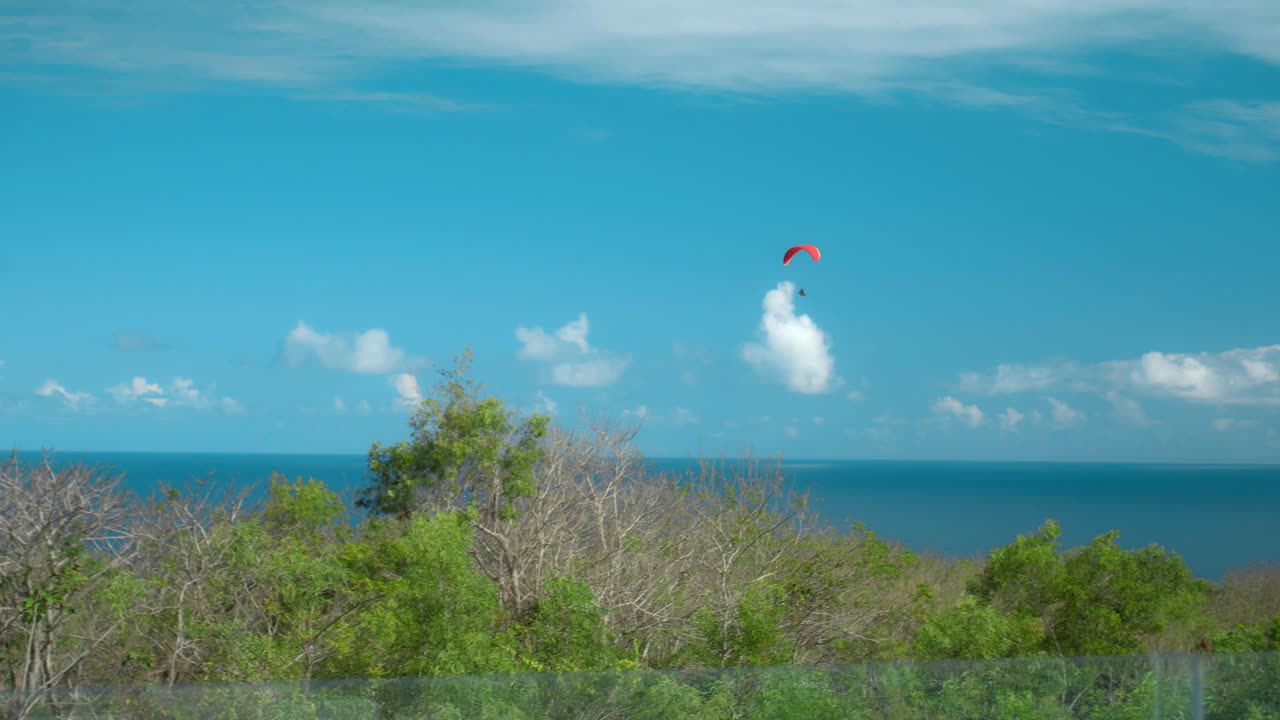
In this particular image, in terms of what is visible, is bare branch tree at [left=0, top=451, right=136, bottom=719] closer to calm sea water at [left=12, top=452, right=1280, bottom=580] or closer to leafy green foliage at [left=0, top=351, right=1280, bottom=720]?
leafy green foliage at [left=0, top=351, right=1280, bottom=720]

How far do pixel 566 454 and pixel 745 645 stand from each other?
3.54 metres

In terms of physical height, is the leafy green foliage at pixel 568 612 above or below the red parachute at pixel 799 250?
below

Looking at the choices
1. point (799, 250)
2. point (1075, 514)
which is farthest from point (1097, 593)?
point (1075, 514)

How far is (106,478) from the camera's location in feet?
37.8

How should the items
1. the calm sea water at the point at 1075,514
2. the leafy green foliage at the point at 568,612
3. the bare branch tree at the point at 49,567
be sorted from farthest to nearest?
the calm sea water at the point at 1075,514 → the bare branch tree at the point at 49,567 → the leafy green foliage at the point at 568,612

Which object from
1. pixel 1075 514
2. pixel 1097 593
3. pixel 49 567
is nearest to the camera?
pixel 49 567

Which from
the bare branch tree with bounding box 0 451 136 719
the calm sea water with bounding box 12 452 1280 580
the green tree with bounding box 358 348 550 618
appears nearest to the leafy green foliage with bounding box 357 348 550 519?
the green tree with bounding box 358 348 550 618

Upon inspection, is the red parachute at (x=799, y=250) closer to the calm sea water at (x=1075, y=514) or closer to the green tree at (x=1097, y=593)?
the green tree at (x=1097, y=593)

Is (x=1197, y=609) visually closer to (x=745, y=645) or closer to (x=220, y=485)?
(x=745, y=645)

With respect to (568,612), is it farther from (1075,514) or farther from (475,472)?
(1075,514)

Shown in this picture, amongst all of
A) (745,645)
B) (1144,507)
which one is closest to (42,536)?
(745,645)

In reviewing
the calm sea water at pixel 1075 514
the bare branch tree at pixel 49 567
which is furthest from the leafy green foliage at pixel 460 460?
the calm sea water at pixel 1075 514

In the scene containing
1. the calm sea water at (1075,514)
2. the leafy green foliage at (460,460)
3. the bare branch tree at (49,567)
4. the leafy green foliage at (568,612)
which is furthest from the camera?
the calm sea water at (1075,514)

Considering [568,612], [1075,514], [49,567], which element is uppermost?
[49,567]
